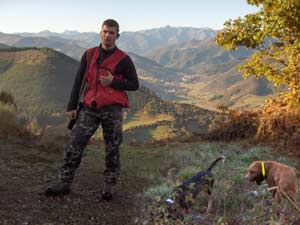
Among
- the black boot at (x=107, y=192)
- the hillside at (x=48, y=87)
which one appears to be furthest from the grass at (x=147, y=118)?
the black boot at (x=107, y=192)

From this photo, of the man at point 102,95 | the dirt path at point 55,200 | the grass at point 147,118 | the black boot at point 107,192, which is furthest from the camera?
the grass at point 147,118

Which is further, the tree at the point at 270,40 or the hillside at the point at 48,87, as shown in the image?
the hillside at the point at 48,87

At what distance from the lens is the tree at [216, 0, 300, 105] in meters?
10.7

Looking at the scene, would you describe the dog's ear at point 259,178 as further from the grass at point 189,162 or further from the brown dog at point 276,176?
the grass at point 189,162

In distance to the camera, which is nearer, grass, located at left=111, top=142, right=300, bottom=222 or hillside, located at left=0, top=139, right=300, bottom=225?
hillside, located at left=0, top=139, right=300, bottom=225

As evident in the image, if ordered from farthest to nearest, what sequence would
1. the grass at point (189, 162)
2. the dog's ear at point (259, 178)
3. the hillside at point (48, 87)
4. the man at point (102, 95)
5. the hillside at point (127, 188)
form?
the hillside at point (48, 87), the grass at point (189, 162), the dog's ear at point (259, 178), the man at point (102, 95), the hillside at point (127, 188)

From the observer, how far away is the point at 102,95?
487 cm

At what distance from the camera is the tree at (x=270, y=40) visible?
10.7 m

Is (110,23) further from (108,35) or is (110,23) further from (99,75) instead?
(99,75)

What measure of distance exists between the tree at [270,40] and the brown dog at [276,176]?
20.6ft

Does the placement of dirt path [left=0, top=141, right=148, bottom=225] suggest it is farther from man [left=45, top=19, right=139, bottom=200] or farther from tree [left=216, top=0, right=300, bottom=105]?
tree [left=216, top=0, right=300, bottom=105]

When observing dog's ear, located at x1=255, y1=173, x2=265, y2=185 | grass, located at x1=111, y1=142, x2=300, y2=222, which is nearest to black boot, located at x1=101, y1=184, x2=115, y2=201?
grass, located at x1=111, y1=142, x2=300, y2=222

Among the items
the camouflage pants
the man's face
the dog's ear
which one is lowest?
the dog's ear

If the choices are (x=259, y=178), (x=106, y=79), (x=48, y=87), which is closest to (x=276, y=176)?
(x=259, y=178)
